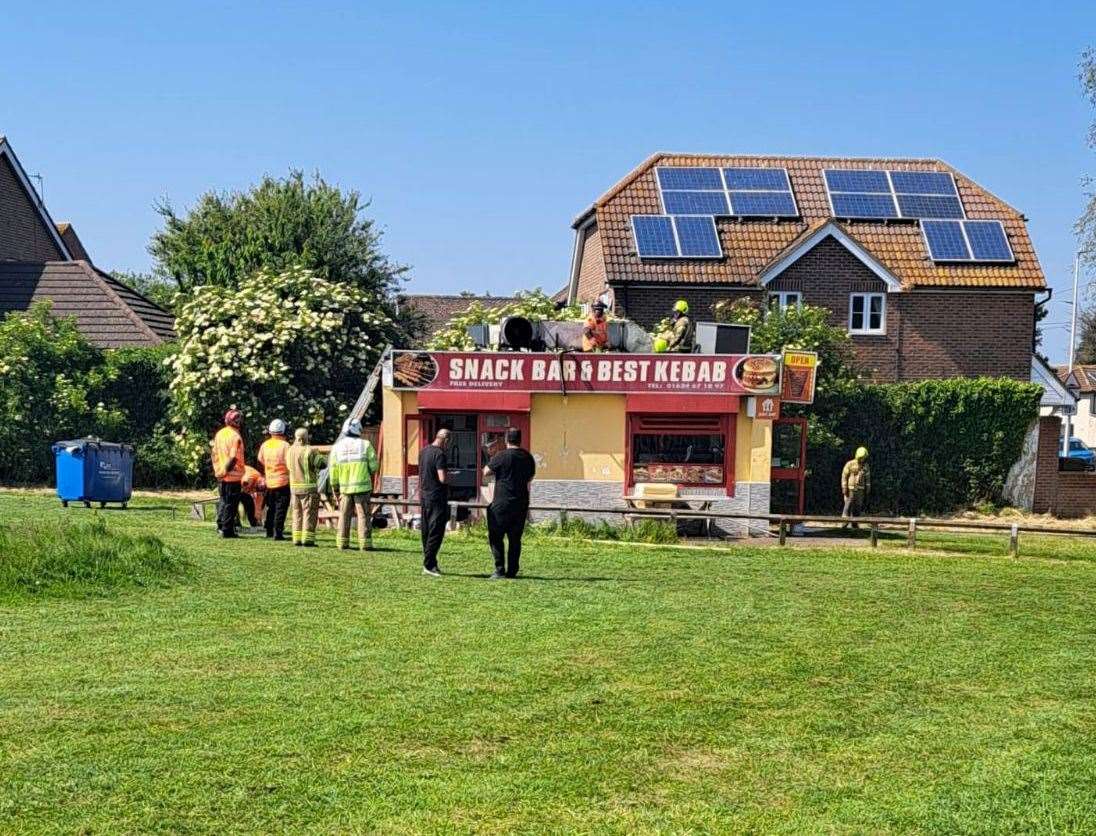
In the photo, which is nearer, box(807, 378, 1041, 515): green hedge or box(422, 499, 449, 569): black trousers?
box(422, 499, 449, 569): black trousers

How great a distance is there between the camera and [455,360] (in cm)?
2275

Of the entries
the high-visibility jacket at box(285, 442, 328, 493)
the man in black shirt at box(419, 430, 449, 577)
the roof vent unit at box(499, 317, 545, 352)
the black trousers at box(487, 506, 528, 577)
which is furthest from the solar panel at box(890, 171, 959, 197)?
the man in black shirt at box(419, 430, 449, 577)

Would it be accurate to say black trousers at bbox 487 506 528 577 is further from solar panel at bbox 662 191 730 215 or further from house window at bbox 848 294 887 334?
solar panel at bbox 662 191 730 215

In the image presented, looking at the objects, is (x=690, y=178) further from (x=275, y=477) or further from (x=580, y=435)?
(x=275, y=477)

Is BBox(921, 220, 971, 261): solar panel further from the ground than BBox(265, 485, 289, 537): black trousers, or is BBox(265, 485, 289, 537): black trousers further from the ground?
BBox(921, 220, 971, 261): solar panel

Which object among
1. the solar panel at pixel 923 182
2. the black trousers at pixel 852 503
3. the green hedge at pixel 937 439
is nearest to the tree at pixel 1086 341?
the solar panel at pixel 923 182

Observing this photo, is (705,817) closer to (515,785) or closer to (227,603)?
(515,785)

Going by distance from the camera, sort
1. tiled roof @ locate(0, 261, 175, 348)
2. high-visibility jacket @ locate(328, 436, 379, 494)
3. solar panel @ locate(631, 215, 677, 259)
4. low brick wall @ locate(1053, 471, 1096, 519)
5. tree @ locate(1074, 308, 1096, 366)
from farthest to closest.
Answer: tree @ locate(1074, 308, 1096, 366) < tiled roof @ locate(0, 261, 175, 348) < solar panel @ locate(631, 215, 677, 259) < low brick wall @ locate(1053, 471, 1096, 519) < high-visibility jacket @ locate(328, 436, 379, 494)

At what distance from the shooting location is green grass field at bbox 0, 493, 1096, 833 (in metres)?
6.73

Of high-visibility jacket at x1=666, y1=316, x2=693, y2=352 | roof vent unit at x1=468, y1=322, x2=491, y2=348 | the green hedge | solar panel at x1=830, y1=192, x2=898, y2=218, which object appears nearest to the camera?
high-visibility jacket at x1=666, y1=316, x2=693, y2=352

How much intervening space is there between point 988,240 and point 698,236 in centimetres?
752

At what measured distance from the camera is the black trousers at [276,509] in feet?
60.7

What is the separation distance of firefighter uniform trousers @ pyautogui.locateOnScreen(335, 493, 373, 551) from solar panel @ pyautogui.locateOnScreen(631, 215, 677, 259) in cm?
1613

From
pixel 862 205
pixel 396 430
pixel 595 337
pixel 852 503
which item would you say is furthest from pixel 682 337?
pixel 862 205
